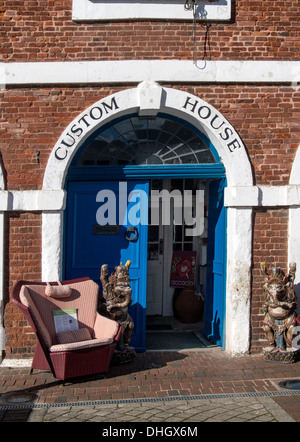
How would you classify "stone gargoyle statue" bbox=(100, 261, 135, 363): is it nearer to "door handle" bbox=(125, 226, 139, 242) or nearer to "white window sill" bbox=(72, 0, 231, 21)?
"door handle" bbox=(125, 226, 139, 242)

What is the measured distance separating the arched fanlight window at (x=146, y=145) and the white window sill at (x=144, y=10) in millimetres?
1365

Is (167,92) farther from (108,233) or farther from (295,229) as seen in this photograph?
(295,229)

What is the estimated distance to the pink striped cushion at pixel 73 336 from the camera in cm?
601

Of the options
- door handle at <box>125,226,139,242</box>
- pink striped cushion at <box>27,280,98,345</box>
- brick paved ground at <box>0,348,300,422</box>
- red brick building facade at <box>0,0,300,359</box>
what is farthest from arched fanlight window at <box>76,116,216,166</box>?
brick paved ground at <box>0,348,300,422</box>

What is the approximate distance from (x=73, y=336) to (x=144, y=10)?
14.3ft

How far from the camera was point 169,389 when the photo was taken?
18.7ft

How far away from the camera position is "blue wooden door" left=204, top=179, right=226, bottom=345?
7305mm

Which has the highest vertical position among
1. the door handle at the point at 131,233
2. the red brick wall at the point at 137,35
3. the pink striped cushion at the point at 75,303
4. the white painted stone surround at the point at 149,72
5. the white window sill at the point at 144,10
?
the white window sill at the point at 144,10

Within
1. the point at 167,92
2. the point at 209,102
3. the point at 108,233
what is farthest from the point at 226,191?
the point at 108,233

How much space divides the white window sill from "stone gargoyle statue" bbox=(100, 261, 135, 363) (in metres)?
3.34

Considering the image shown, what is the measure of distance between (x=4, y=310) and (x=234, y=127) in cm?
394

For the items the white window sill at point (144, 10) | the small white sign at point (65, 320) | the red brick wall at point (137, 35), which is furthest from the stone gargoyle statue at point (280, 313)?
the white window sill at point (144, 10)

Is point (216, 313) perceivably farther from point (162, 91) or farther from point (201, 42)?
point (201, 42)

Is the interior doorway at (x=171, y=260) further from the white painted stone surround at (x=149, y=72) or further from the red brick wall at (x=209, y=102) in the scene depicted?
the white painted stone surround at (x=149, y=72)
